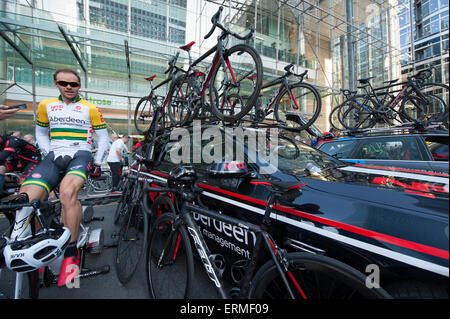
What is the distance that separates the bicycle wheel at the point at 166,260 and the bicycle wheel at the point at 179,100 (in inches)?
76.8

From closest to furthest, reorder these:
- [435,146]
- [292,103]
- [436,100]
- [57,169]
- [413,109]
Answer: [57,169], [435,146], [292,103], [436,100], [413,109]

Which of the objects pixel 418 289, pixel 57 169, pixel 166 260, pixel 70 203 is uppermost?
pixel 57 169

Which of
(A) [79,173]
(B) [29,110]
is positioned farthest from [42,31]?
A: (A) [79,173]

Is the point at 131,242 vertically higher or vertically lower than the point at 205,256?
lower

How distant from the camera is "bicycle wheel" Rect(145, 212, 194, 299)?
66.3 inches

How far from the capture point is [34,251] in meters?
1.39

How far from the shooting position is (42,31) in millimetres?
8250

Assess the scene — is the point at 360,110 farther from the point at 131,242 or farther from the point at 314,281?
the point at 131,242

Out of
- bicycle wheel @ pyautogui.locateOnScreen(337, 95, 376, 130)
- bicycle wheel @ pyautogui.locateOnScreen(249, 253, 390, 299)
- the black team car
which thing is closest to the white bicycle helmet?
the black team car

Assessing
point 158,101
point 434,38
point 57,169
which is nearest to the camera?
point 57,169

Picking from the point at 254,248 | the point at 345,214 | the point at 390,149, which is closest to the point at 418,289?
the point at 345,214

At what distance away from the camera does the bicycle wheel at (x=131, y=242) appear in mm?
2076

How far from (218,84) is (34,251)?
290cm
